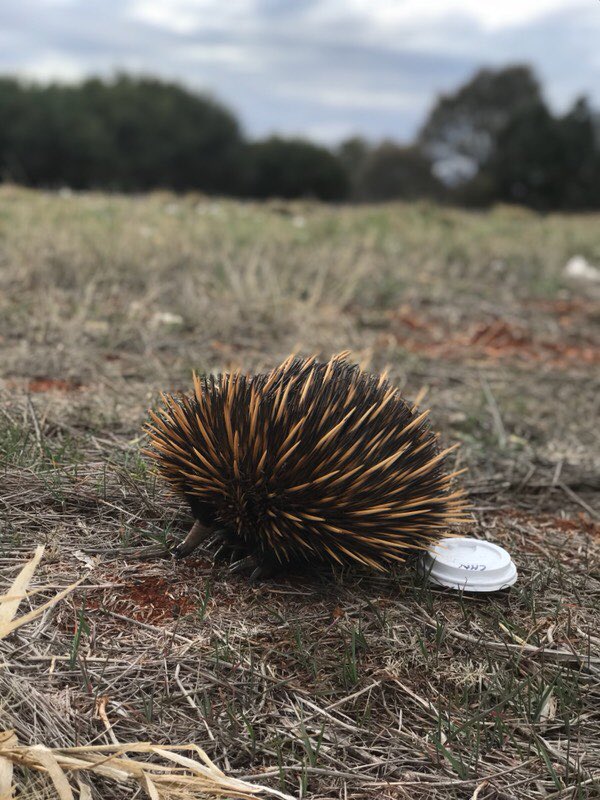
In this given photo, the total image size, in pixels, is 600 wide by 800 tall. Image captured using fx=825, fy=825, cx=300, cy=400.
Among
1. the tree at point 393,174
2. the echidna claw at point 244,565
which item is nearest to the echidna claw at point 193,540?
the echidna claw at point 244,565

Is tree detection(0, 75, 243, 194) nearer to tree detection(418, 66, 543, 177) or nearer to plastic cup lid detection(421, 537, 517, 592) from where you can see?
tree detection(418, 66, 543, 177)

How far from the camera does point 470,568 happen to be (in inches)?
109

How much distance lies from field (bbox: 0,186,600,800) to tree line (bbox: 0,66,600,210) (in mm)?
30111

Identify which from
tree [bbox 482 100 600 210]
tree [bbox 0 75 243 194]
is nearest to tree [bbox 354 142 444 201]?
tree [bbox 482 100 600 210]

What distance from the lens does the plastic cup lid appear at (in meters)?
2.74

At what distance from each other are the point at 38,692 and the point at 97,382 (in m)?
2.55

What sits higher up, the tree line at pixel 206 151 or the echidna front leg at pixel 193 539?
the tree line at pixel 206 151

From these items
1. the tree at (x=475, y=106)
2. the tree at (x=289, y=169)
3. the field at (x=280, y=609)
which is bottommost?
the field at (x=280, y=609)

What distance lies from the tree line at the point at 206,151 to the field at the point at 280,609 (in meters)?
30.1

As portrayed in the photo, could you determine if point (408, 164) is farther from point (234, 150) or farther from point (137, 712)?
point (137, 712)

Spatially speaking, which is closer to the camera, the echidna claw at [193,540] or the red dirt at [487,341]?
the echidna claw at [193,540]

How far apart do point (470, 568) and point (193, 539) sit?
0.93 meters

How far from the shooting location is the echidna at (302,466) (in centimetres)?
249

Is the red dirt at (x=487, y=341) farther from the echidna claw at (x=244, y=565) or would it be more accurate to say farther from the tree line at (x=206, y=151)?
the tree line at (x=206, y=151)
